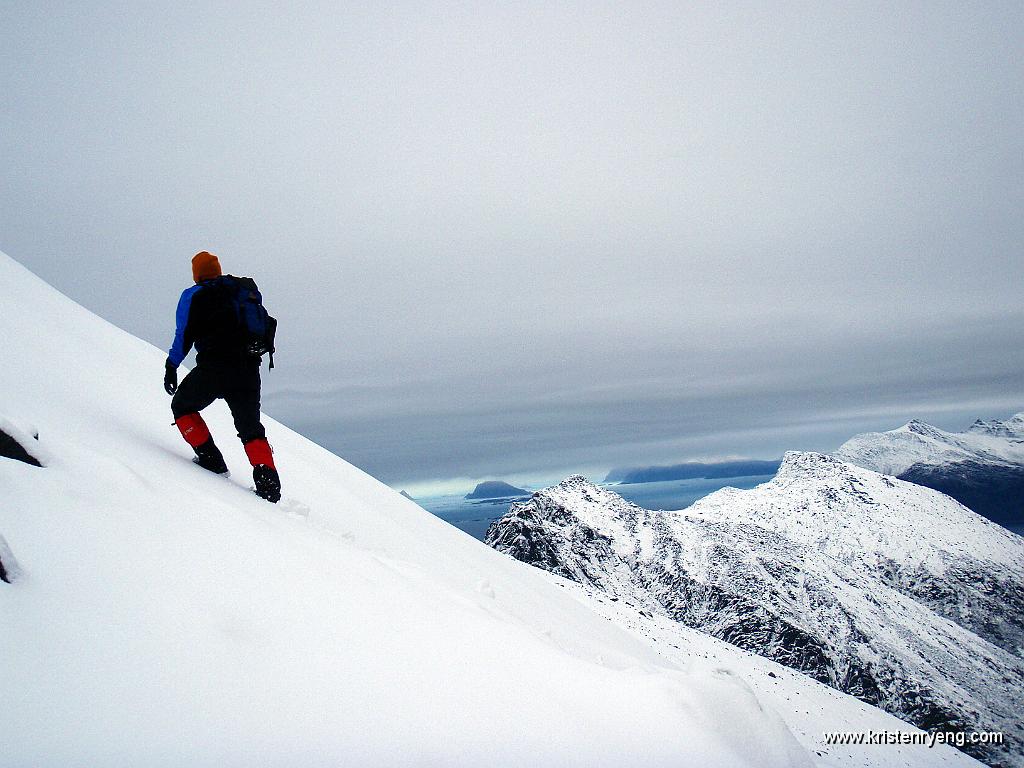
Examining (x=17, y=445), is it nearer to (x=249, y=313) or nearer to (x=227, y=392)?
(x=227, y=392)

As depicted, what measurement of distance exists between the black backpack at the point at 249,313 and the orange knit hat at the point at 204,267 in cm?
21

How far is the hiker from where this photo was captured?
7.77 meters

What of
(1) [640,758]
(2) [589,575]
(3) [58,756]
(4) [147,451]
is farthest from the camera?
(2) [589,575]

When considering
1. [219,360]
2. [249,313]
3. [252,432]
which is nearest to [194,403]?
[219,360]

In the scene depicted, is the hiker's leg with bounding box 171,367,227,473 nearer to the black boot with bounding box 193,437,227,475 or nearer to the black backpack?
the black boot with bounding box 193,437,227,475

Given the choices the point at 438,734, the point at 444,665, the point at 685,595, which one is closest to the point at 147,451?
the point at 444,665

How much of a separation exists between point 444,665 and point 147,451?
5.14 m

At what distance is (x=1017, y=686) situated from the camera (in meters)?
133

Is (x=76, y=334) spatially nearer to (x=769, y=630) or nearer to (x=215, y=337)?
(x=215, y=337)

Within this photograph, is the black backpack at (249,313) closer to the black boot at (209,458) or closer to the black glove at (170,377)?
the black glove at (170,377)

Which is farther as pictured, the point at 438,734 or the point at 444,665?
the point at 444,665

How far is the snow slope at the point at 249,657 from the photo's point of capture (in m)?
2.93

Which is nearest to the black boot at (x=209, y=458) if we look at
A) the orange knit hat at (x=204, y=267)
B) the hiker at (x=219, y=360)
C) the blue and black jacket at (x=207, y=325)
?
the hiker at (x=219, y=360)

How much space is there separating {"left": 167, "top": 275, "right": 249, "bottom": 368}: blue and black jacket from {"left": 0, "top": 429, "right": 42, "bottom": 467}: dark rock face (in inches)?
117
